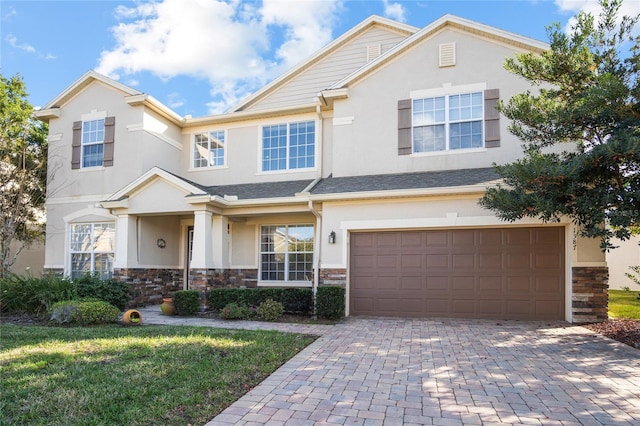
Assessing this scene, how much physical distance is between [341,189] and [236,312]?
3.90 metres

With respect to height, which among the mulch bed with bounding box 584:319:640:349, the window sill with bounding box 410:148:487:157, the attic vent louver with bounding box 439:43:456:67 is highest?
the attic vent louver with bounding box 439:43:456:67

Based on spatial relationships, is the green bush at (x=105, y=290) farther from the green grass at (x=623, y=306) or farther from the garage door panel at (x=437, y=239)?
the green grass at (x=623, y=306)

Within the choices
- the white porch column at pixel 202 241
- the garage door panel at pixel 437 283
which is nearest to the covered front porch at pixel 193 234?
the white porch column at pixel 202 241

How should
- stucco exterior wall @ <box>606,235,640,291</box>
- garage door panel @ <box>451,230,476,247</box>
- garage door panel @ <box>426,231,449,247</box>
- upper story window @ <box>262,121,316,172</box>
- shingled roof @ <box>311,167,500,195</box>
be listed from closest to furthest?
1. shingled roof @ <box>311,167,500,195</box>
2. garage door panel @ <box>451,230,476,247</box>
3. garage door panel @ <box>426,231,449,247</box>
4. upper story window @ <box>262,121,316,172</box>
5. stucco exterior wall @ <box>606,235,640,291</box>

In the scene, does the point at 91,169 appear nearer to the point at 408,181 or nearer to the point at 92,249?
the point at 92,249

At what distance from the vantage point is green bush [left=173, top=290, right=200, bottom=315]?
1039cm

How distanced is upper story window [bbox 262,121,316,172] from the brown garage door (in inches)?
143

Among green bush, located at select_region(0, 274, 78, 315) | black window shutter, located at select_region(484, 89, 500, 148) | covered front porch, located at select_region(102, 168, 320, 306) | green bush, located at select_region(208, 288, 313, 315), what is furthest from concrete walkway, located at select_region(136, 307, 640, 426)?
green bush, located at select_region(0, 274, 78, 315)

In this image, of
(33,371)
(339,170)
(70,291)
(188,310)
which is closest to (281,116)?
(339,170)

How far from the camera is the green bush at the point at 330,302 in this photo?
945cm

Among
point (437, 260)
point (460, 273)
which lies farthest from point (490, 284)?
point (437, 260)

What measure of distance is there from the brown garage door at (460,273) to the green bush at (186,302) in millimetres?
3948

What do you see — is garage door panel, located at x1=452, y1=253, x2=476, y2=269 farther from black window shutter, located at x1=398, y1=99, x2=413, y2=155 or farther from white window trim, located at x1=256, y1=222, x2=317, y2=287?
white window trim, located at x1=256, y1=222, x2=317, y2=287

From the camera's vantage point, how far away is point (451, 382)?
16.1 feet
